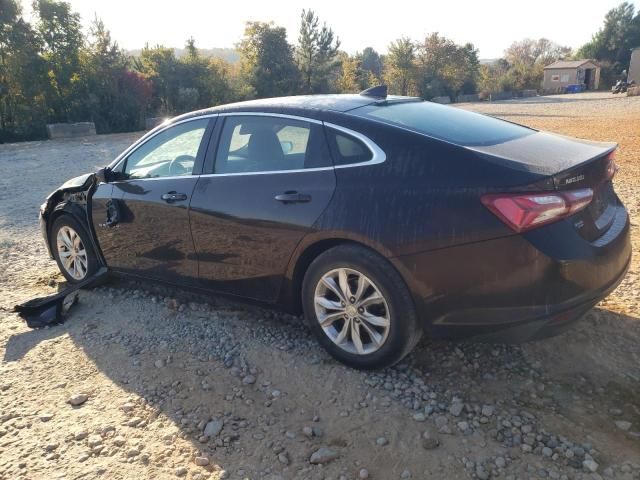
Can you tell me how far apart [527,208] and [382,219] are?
768 millimetres

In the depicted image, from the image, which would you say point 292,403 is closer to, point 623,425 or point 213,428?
point 213,428

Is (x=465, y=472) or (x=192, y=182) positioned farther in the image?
(x=192, y=182)

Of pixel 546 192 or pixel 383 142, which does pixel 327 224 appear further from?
pixel 546 192

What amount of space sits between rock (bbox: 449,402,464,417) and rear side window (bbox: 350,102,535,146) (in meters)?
1.49

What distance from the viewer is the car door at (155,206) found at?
13.0ft

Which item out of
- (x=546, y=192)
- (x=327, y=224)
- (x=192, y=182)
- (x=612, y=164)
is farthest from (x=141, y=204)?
(x=612, y=164)

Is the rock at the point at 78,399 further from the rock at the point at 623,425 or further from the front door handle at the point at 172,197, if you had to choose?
the rock at the point at 623,425

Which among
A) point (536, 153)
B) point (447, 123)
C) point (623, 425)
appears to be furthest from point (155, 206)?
point (623, 425)

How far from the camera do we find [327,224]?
10.2 feet

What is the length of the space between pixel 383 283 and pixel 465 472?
1048mm

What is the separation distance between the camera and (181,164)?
13.3 feet

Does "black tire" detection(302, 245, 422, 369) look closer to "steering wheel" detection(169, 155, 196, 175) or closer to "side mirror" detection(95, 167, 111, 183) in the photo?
"steering wheel" detection(169, 155, 196, 175)

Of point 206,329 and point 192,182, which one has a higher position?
point 192,182

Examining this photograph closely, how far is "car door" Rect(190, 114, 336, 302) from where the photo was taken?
326 cm
